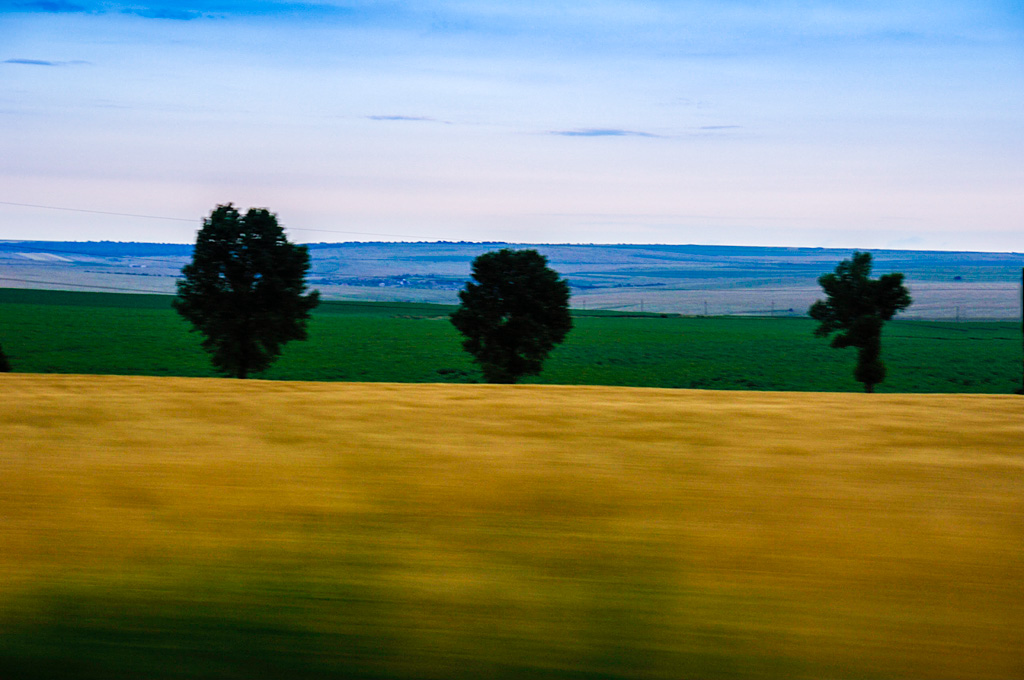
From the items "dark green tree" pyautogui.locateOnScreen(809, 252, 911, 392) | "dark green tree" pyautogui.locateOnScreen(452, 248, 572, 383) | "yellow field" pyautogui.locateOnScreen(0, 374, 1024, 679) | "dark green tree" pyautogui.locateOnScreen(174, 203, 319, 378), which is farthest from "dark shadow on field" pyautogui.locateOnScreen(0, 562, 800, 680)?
"dark green tree" pyautogui.locateOnScreen(809, 252, 911, 392)

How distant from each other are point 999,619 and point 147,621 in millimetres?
2729

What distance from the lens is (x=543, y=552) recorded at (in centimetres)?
367

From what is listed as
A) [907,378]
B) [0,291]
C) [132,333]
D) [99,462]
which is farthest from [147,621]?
[0,291]

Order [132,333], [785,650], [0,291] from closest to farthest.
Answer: [785,650] < [132,333] < [0,291]

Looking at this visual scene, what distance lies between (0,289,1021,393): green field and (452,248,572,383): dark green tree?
25.0 ft

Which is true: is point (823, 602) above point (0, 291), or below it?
below

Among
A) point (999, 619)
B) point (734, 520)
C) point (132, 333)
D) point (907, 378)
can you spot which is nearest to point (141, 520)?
point (734, 520)

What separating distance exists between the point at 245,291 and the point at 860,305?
28842 mm

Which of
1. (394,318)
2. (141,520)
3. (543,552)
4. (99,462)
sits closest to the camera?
(543,552)

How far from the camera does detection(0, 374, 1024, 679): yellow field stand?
2941 millimetres

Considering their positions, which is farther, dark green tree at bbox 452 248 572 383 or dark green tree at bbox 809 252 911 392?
dark green tree at bbox 809 252 911 392

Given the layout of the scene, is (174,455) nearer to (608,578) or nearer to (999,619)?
(608,578)

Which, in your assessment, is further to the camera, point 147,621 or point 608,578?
point 608,578

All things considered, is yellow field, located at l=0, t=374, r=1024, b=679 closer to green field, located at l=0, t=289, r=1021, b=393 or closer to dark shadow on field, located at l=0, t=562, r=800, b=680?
dark shadow on field, located at l=0, t=562, r=800, b=680
